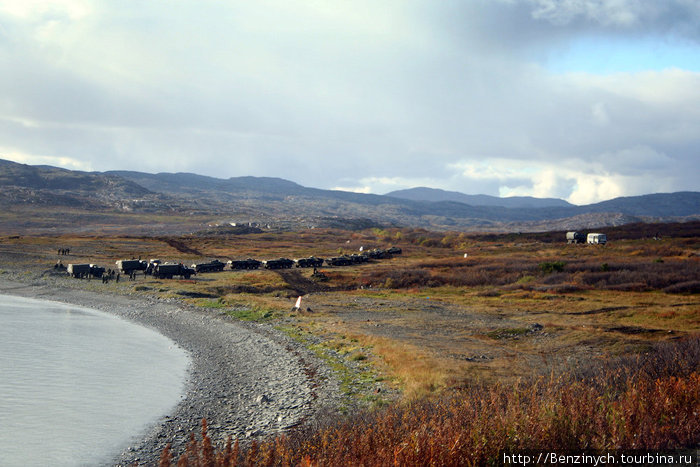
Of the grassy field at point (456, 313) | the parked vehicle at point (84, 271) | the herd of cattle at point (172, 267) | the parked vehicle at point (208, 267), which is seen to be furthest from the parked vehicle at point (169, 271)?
the parked vehicle at point (84, 271)

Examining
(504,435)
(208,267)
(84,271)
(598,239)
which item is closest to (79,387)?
(504,435)

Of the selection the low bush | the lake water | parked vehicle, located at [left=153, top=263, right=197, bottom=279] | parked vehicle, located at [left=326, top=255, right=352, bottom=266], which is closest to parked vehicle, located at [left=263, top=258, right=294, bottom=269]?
parked vehicle, located at [left=326, top=255, right=352, bottom=266]

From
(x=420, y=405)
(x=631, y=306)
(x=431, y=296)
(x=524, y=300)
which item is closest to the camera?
(x=420, y=405)

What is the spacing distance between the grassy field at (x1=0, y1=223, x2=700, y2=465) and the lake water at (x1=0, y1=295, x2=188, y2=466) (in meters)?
6.42

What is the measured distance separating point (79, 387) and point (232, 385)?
5542 mm

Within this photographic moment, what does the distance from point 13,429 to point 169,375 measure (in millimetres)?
6773

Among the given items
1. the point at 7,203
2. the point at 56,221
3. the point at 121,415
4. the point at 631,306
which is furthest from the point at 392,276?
the point at 7,203

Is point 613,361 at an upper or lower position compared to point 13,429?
upper

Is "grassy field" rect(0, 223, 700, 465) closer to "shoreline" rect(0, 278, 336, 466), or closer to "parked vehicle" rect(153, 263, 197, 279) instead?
"shoreline" rect(0, 278, 336, 466)

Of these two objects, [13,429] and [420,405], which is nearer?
[420,405]

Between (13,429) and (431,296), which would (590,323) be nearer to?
(431,296)

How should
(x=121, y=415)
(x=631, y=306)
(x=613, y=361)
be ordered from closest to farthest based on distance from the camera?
(x=613, y=361)
(x=121, y=415)
(x=631, y=306)

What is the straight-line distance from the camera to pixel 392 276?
187 ft

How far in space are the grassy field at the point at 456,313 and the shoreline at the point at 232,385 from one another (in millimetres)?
1286
